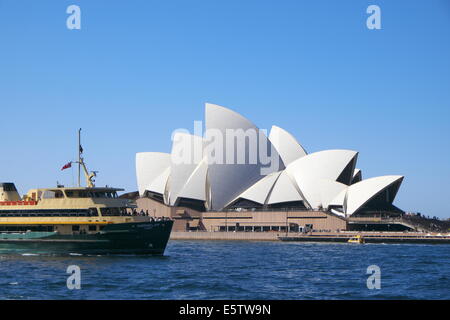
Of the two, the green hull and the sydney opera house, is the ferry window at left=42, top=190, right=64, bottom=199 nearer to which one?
the green hull

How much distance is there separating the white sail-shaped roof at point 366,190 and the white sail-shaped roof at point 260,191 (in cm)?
1342

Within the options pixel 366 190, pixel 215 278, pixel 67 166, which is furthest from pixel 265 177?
pixel 215 278

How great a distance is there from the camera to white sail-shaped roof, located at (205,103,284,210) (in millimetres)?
106625

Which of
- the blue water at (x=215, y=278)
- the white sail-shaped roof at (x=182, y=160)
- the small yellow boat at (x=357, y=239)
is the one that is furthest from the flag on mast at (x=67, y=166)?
the white sail-shaped roof at (x=182, y=160)

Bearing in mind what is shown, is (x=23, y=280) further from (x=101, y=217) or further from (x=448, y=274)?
(x=448, y=274)

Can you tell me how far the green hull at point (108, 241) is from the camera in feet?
165

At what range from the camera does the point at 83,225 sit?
167 ft

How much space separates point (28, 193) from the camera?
54.6m

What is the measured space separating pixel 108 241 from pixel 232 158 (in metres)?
59.5

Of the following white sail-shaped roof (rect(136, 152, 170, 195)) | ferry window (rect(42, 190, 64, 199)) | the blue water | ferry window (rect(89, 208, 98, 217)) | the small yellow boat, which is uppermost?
white sail-shaped roof (rect(136, 152, 170, 195))

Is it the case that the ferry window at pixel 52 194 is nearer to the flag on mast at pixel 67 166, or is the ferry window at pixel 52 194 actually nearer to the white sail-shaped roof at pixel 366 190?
the flag on mast at pixel 67 166

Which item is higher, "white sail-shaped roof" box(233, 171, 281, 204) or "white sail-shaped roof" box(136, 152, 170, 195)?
"white sail-shaped roof" box(136, 152, 170, 195)

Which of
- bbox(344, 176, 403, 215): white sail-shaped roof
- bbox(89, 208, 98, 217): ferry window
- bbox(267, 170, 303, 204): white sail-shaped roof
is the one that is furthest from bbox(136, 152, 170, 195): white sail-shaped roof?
bbox(89, 208, 98, 217): ferry window
